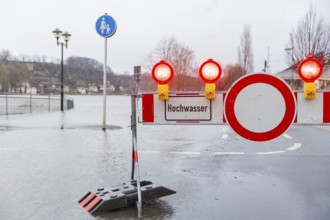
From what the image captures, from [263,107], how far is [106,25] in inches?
446

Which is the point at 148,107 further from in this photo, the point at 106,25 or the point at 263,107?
the point at 106,25

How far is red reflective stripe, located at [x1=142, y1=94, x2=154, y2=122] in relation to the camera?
3553mm

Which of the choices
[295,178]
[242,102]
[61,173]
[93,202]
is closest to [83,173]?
[61,173]

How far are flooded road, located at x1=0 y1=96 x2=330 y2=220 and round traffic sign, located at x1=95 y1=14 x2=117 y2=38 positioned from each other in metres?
3.95

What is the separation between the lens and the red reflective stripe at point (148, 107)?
3.55 meters

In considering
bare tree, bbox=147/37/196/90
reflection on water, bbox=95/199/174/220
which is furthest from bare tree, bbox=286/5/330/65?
reflection on water, bbox=95/199/174/220

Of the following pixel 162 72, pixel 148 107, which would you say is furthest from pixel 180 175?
Result: pixel 162 72

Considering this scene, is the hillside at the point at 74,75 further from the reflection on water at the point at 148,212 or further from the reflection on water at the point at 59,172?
the reflection on water at the point at 148,212

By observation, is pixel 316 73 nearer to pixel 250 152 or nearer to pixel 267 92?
pixel 267 92

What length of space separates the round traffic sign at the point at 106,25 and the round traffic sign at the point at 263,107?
36.4ft

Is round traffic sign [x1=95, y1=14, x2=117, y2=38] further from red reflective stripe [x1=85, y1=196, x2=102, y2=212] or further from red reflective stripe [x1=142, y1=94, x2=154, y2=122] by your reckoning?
red reflective stripe [x1=142, y1=94, x2=154, y2=122]

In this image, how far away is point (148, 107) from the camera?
140 inches

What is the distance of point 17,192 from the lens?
5750 millimetres

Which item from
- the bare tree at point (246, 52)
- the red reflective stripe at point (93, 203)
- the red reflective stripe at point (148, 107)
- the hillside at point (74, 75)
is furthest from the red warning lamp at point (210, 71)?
the hillside at point (74, 75)
